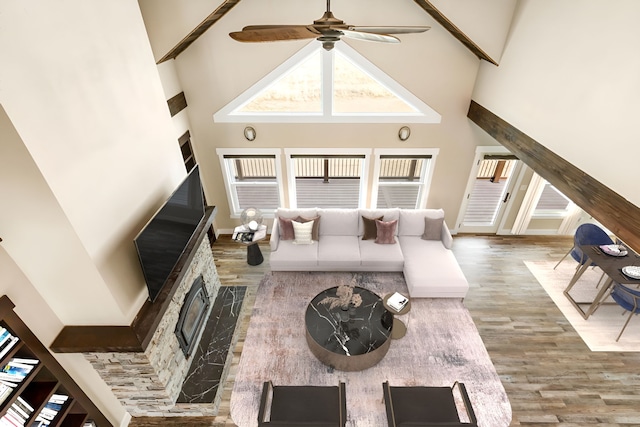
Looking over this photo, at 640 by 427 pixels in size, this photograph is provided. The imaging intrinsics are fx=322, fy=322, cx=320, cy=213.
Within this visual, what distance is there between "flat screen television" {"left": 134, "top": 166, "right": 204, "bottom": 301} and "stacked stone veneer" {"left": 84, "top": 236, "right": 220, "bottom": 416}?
0.62 metres

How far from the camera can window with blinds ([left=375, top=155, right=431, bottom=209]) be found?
628 centimetres

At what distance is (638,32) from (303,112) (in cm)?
424

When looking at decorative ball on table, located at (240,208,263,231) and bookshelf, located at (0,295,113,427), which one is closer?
bookshelf, located at (0,295,113,427)

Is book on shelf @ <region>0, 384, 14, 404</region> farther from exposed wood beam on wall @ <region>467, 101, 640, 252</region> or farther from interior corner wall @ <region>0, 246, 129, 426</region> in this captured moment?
exposed wood beam on wall @ <region>467, 101, 640, 252</region>

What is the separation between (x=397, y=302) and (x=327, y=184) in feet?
16.8

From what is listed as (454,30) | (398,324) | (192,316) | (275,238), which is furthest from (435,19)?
(192,316)

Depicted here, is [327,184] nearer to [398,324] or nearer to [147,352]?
[398,324]

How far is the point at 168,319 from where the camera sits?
378 cm

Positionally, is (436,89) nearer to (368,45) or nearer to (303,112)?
(368,45)

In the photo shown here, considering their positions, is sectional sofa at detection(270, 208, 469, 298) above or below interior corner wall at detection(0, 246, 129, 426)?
below

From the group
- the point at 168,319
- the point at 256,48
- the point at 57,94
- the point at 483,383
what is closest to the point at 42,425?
the point at 168,319

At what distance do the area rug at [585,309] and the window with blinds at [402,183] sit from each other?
2.57 meters

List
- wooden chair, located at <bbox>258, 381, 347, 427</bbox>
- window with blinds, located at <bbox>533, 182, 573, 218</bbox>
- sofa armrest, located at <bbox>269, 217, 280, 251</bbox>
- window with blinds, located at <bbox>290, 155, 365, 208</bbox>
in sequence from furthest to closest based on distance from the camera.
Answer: window with blinds, located at <bbox>290, 155, 365, 208</bbox>, window with blinds, located at <bbox>533, 182, 573, 218</bbox>, sofa armrest, located at <bbox>269, 217, 280, 251</bbox>, wooden chair, located at <bbox>258, 381, 347, 427</bbox>

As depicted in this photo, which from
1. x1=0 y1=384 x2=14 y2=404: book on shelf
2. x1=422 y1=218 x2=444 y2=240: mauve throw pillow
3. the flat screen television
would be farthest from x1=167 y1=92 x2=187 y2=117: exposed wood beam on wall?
x1=422 y1=218 x2=444 y2=240: mauve throw pillow
